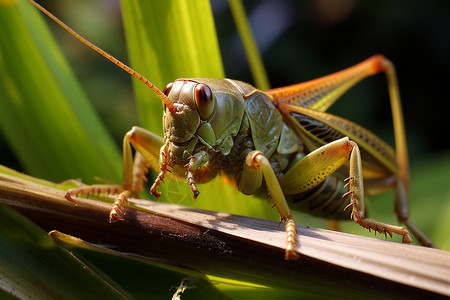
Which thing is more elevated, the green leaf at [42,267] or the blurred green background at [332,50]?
the blurred green background at [332,50]

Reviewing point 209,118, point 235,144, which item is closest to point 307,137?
point 235,144

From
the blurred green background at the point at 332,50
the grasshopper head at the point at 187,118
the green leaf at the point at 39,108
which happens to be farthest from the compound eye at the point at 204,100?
the blurred green background at the point at 332,50

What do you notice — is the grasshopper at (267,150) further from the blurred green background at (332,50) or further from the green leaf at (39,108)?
the blurred green background at (332,50)

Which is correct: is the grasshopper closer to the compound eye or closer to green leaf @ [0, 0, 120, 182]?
the compound eye

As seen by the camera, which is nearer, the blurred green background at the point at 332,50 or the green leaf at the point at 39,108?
the green leaf at the point at 39,108

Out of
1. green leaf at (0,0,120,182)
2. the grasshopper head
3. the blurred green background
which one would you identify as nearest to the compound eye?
the grasshopper head

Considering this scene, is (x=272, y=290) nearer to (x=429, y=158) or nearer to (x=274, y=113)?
(x=274, y=113)

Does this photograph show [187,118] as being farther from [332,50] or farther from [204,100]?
[332,50]
